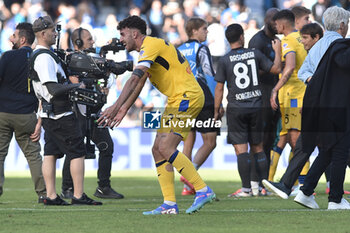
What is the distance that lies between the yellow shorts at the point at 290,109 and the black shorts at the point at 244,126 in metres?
0.50

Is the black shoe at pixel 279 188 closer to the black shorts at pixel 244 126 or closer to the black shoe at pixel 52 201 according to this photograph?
the black shorts at pixel 244 126

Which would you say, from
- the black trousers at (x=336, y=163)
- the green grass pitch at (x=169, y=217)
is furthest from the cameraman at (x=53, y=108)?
the black trousers at (x=336, y=163)

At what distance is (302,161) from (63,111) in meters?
2.93

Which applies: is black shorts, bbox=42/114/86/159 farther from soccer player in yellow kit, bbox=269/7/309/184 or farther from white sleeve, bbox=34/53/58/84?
soccer player in yellow kit, bbox=269/7/309/184

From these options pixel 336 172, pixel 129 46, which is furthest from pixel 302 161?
pixel 129 46

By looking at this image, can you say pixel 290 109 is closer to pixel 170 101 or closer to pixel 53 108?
pixel 170 101

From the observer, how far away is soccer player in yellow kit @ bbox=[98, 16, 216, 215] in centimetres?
Result: 778

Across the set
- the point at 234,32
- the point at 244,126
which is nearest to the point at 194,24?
the point at 234,32

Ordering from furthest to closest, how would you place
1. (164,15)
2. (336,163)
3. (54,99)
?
(164,15) → (54,99) → (336,163)

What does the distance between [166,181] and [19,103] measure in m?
3.15

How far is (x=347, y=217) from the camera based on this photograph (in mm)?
7164

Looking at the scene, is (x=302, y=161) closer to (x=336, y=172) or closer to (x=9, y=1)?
(x=336, y=172)

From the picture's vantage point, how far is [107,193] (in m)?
10.8

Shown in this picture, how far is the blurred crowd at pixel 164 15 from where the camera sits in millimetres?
20734
